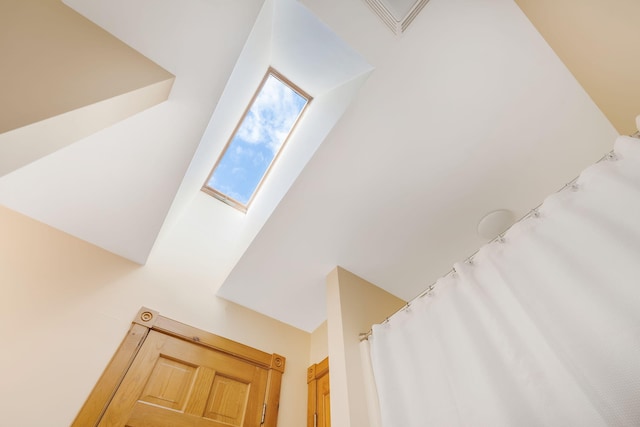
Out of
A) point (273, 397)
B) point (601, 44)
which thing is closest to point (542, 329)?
point (601, 44)

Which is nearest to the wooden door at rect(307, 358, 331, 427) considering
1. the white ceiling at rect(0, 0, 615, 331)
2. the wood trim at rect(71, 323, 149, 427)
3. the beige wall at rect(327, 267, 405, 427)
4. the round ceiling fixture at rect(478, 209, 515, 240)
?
the beige wall at rect(327, 267, 405, 427)

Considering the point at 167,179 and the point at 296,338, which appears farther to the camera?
the point at 296,338

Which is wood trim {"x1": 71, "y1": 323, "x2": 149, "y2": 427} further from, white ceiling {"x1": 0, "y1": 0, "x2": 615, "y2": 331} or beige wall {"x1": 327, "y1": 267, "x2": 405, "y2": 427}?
beige wall {"x1": 327, "y1": 267, "x2": 405, "y2": 427}

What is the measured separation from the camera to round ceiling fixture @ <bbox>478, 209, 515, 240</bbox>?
164 centimetres

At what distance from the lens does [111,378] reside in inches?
54.9

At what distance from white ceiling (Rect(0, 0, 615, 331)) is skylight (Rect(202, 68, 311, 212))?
213 mm

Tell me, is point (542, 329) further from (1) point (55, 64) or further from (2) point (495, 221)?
(1) point (55, 64)

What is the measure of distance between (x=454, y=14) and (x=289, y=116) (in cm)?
119

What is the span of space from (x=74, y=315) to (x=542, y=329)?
1.99 meters

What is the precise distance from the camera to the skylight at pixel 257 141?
2047mm

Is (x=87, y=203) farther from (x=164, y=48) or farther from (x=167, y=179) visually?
(x=164, y=48)

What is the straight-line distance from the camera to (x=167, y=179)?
153 centimetres

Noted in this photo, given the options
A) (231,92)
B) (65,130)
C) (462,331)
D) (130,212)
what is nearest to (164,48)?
(231,92)

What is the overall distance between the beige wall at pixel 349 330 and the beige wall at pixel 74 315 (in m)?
0.58
